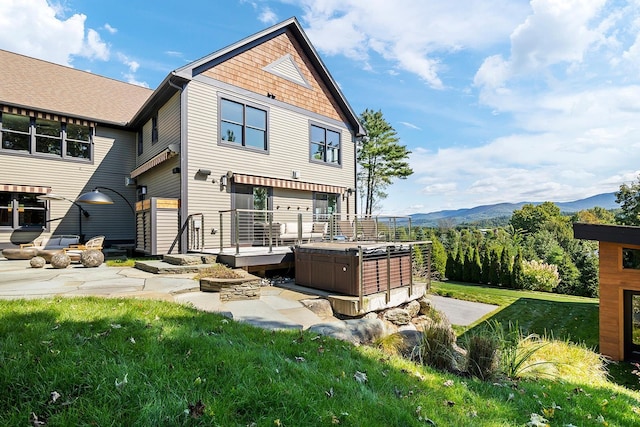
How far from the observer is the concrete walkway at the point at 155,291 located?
15.3 feet

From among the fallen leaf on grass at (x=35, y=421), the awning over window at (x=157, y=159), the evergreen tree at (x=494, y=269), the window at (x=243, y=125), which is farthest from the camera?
the evergreen tree at (x=494, y=269)

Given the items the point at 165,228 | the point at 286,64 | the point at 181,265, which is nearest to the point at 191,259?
the point at 181,265

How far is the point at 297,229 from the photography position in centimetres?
1032

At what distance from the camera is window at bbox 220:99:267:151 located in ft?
34.9

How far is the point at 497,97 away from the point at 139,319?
14404 mm

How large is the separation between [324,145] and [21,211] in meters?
11.3

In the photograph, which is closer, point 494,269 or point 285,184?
point 285,184

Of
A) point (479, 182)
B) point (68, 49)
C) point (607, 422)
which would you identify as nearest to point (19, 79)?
point (68, 49)

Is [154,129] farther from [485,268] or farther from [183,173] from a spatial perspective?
[485,268]

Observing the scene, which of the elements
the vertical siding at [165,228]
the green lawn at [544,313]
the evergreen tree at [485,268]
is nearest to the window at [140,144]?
the vertical siding at [165,228]

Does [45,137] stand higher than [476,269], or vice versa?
[45,137]

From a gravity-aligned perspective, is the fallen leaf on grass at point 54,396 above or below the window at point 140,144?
below

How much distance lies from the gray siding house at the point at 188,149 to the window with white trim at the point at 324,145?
0.19ft

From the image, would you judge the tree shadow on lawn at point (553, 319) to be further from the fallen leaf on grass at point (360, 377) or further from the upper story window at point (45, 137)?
the upper story window at point (45, 137)
